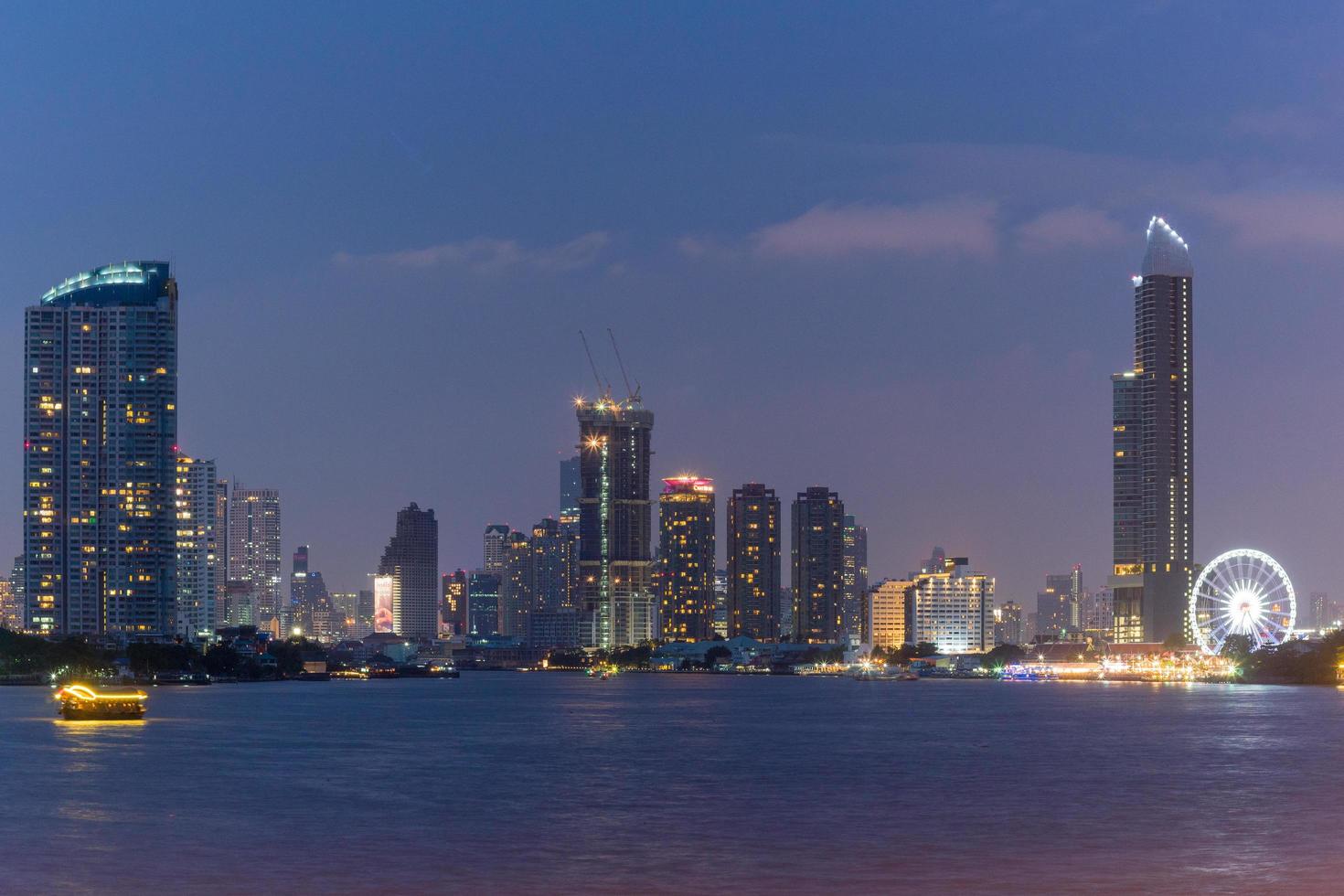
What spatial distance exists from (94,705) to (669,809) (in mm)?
83968

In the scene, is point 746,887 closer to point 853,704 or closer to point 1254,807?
point 1254,807

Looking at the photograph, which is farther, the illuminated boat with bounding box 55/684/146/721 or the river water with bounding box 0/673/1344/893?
the illuminated boat with bounding box 55/684/146/721

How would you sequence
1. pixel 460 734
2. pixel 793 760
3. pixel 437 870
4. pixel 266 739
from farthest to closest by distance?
pixel 460 734 < pixel 266 739 < pixel 793 760 < pixel 437 870

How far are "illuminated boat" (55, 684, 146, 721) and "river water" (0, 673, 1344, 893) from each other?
508 centimetres

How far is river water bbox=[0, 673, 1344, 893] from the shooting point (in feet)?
171

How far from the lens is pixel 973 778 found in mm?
86812

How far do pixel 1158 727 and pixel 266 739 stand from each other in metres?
63.6

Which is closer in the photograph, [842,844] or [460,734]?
[842,844]

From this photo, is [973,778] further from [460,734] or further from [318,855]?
[460,734]

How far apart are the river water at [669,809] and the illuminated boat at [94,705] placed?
508 centimetres

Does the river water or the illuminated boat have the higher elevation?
the river water

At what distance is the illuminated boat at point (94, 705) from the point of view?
13975 cm

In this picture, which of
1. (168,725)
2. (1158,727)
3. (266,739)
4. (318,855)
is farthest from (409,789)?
(1158,727)

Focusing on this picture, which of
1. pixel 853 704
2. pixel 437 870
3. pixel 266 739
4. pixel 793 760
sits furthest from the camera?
pixel 853 704
